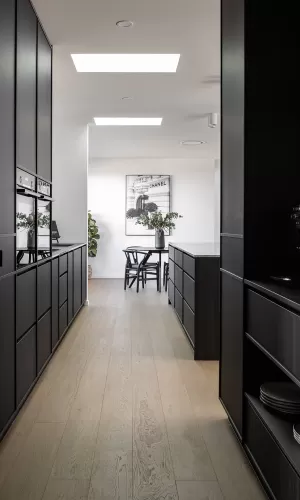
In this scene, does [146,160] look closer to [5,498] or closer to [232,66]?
[232,66]

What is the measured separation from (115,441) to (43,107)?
2486 millimetres

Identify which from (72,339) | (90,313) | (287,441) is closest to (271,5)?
(287,441)

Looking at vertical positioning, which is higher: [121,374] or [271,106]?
[271,106]

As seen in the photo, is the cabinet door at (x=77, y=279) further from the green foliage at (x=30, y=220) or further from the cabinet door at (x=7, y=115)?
the cabinet door at (x=7, y=115)

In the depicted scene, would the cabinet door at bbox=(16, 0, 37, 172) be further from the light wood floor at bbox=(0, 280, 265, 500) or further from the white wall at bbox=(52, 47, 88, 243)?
the white wall at bbox=(52, 47, 88, 243)

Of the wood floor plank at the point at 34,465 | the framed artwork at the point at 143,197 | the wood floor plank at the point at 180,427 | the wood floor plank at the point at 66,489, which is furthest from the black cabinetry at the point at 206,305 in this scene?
the framed artwork at the point at 143,197

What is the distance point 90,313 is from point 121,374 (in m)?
2.65

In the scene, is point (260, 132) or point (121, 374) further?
point (121, 374)

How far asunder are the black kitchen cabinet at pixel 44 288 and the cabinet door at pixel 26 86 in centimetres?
73

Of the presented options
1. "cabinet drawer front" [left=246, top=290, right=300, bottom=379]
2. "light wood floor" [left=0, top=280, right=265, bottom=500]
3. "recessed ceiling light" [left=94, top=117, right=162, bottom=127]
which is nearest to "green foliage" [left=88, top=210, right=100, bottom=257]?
"recessed ceiling light" [left=94, top=117, right=162, bottom=127]

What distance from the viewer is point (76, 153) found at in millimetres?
6715

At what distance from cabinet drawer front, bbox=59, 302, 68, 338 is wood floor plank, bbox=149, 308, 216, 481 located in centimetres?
93

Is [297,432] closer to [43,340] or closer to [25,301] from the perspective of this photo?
[25,301]

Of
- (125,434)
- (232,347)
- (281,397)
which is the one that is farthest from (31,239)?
(281,397)
